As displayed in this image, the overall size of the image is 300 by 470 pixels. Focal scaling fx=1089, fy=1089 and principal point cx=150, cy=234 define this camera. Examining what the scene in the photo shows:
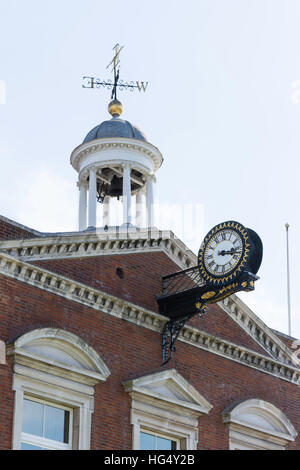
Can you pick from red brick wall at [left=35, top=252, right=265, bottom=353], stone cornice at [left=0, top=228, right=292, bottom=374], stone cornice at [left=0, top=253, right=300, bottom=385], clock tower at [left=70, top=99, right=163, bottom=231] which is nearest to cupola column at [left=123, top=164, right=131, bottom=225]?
clock tower at [left=70, top=99, right=163, bottom=231]

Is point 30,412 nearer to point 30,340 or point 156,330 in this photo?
point 30,340

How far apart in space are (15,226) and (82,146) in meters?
8.97

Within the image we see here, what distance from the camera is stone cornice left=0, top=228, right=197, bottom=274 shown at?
24.6 m

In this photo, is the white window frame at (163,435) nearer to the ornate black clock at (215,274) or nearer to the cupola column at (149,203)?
the ornate black clock at (215,274)

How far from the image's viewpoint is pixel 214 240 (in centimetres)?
2611

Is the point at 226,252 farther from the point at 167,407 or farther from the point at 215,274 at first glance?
the point at 167,407

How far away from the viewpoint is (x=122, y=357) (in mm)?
25781

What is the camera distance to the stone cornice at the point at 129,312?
24.3 meters

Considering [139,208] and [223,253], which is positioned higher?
[139,208]

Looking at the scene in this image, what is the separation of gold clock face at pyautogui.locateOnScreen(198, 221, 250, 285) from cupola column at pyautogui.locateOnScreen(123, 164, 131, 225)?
227 inches

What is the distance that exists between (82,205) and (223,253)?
8.13m

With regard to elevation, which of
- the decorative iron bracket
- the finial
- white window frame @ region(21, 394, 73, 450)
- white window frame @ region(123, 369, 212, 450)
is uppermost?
the finial

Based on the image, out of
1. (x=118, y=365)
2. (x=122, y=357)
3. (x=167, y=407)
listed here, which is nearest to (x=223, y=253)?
(x=122, y=357)

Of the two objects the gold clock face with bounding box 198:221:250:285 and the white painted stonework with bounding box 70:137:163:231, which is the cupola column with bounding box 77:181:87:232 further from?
the gold clock face with bounding box 198:221:250:285
